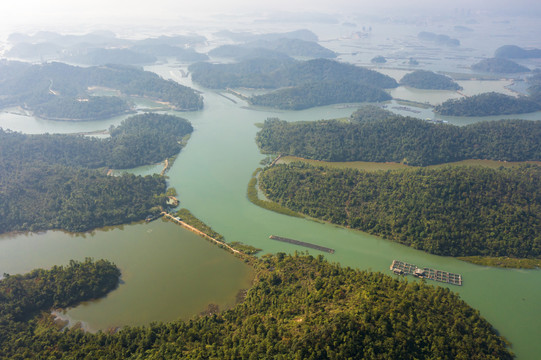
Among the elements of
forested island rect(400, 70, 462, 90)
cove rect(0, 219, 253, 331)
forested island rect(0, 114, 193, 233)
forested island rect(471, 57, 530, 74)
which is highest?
forested island rect(471, 57, 530, 74)

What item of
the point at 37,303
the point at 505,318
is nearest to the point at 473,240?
the point at 505,318

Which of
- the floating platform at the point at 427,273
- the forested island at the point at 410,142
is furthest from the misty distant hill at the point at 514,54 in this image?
the floating platform at the point at 427,273

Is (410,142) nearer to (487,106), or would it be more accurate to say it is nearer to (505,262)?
(505,262)

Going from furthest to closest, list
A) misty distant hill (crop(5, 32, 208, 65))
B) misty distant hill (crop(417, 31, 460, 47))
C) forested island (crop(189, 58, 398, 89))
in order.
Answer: misty distant hill (crop(417, 31, 460, 47))
misty distant hill (crop(5, 32, 208, 65))
forested island (crop(189, 58, 398, 89))

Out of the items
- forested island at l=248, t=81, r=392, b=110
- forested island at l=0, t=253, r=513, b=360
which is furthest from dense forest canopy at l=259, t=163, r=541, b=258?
forested island at l=248, t=81, r=392, b=110

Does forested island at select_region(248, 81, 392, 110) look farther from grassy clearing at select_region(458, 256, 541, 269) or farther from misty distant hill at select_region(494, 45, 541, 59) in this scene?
misty distant hill at select_region(494, 45, 541, 59)

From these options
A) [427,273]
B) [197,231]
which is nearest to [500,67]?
[427,273]
